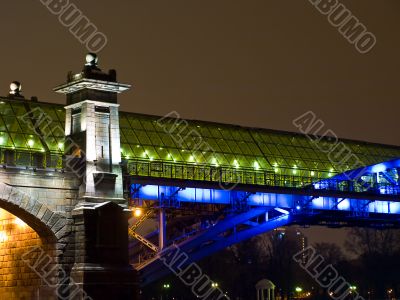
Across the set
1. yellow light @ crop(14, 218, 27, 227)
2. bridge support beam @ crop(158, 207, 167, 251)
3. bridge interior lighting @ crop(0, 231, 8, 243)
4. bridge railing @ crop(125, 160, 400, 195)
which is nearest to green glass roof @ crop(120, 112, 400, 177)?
bridge railing @ crop(125, 160, 400, 195)

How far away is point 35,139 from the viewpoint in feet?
191

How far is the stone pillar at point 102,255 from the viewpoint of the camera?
45.2 metres

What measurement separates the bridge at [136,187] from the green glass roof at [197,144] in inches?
3.9

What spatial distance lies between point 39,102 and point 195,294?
3938 cm

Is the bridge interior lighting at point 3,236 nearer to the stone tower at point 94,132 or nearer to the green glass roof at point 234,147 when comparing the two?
the stone tower at point 94,132

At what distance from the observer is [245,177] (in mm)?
68750

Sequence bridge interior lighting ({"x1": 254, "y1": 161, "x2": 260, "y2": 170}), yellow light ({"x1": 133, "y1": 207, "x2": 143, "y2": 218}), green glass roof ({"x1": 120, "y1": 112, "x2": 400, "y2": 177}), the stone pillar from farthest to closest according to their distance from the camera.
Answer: bridge interior lighting ({"x1": 254, "y1": 161, "x2": 260, "y2": 170})
green glass roof ({"x1": 120, "y1": 112, "x2": 400, "y2": 177})
yellow light ({"x1": 133, "y1": 207, "x2": 143, "y2": 218})
the stone pillar

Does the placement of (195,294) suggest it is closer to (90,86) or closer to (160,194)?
(160,194)

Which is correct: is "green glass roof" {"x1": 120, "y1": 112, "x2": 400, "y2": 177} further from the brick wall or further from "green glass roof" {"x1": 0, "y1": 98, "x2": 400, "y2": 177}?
the brick wall

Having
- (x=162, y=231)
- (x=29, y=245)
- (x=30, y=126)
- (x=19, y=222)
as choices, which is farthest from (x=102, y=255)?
(x=162, y=231)

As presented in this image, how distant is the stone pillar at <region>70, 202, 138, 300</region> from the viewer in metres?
45.2

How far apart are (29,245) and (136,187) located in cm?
1343

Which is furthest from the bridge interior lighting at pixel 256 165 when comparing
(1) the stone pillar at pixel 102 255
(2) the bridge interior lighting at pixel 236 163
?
(1) the stone pillar at pixel 102 255

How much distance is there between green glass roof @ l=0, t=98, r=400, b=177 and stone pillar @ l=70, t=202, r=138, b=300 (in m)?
4.78
